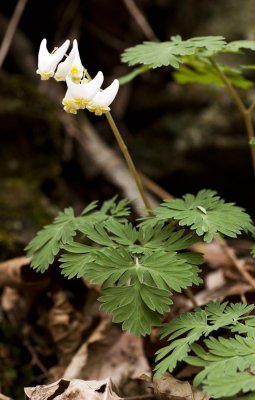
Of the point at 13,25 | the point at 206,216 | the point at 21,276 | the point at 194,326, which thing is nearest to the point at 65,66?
the point at 206,216

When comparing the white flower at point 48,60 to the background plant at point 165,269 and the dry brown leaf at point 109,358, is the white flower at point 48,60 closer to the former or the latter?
the background plant at point 165,269

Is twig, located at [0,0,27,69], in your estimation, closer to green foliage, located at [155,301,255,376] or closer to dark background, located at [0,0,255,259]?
dark background, located at [0,0,255,259]

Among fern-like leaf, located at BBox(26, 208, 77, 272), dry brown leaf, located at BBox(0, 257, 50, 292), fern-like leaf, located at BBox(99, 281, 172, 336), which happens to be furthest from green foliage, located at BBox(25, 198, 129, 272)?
dry brown leaf, located at BBox(0, 257, 50, 292)

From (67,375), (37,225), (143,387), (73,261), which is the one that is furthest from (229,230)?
(37,225)

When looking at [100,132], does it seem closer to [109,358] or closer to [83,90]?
[109,358]

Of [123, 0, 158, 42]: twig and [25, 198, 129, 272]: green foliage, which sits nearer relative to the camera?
[25, 198, 129, 272]: green foliage
